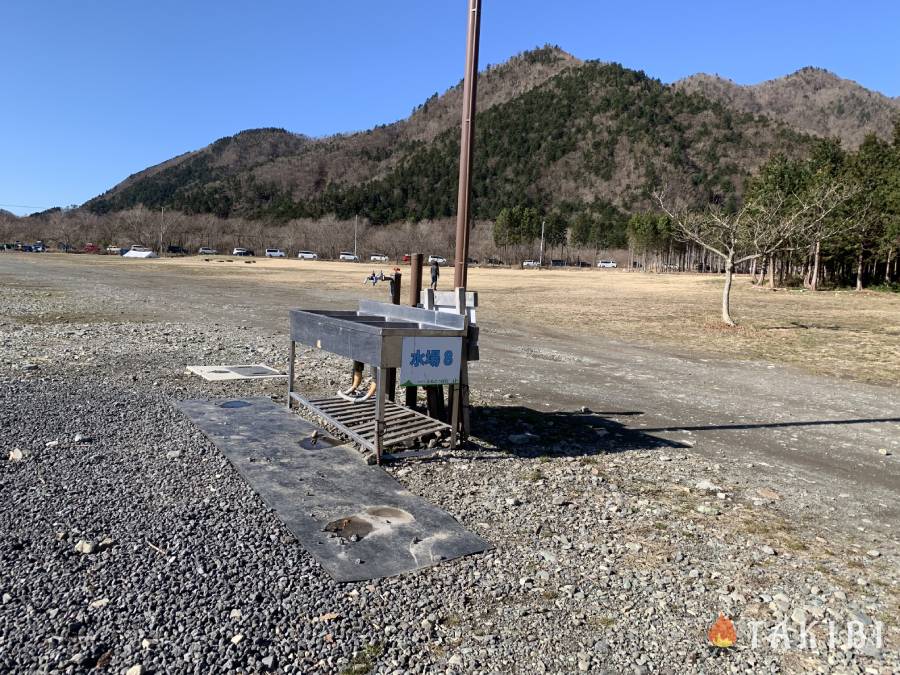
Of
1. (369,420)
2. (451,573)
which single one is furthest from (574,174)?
(451,573)

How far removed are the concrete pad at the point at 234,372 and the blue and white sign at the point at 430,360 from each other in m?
4.15

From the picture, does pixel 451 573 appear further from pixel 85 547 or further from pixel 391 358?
pixel 391 358

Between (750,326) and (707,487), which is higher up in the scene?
(750,326)

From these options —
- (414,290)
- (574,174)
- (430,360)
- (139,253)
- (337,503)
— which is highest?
(574,174)

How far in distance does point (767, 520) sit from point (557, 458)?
6.19 ft

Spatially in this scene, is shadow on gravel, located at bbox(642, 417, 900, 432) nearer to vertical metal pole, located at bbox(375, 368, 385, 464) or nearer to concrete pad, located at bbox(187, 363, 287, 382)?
vertical metal pole, located at bbox(375, 368, 385, 464)

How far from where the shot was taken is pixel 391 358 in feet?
18.2

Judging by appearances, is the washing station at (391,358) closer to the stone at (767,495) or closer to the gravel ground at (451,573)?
the gravel ground at (451,573)

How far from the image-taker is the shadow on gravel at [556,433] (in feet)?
21.3

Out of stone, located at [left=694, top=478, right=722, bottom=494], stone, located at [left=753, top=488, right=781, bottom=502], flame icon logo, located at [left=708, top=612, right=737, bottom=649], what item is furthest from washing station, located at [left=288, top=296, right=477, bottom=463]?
flame icon logo, located at [left=708, top=612, right=737, bottom=649]

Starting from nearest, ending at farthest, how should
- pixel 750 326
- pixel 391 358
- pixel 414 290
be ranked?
pixel 391 358, pixel 414 290, pixel 750 326

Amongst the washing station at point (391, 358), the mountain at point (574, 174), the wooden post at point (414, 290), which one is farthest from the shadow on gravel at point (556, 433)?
the mountain at point (574, 174)

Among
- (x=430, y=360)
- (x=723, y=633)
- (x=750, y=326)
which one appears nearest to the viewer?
(x=723, y=633)

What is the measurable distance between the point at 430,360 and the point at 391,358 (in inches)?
15.6
